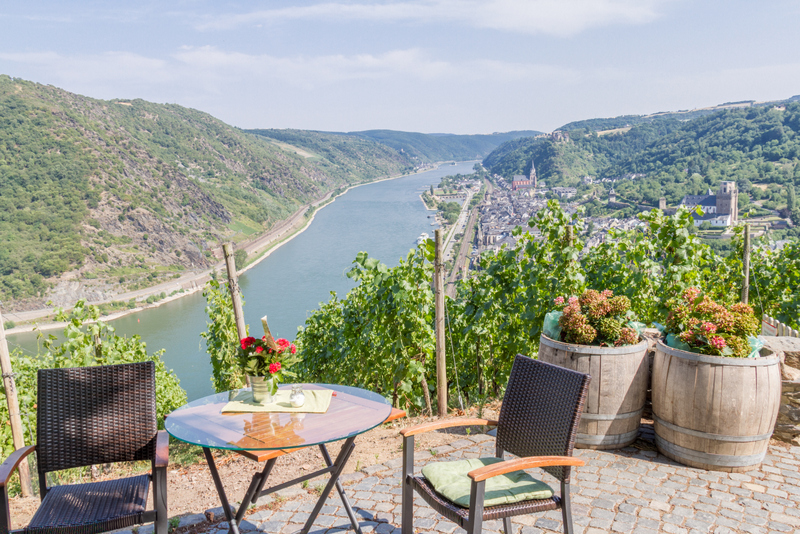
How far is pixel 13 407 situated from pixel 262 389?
7.05ft

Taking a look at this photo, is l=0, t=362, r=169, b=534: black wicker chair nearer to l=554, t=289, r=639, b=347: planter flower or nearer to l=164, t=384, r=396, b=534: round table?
l=164, t=384, r=396, b=534: round table

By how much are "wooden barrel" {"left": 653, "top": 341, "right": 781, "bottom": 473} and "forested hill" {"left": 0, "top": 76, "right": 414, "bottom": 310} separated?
45.0 meters

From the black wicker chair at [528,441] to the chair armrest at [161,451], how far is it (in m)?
0.86

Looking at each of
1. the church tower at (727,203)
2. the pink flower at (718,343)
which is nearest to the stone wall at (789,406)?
the pink flower at (718,343)

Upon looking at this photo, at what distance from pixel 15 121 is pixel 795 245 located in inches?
2864

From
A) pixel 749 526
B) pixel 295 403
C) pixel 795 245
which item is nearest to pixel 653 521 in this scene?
pixel 749 526

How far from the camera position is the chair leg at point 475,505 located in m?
1.63

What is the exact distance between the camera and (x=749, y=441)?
107 inches

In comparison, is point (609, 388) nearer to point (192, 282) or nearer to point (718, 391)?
point (718, 391)

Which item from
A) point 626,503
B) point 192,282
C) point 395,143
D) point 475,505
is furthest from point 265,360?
point 395,143

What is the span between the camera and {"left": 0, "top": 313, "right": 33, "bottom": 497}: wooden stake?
323 cm

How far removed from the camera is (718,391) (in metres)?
2.67

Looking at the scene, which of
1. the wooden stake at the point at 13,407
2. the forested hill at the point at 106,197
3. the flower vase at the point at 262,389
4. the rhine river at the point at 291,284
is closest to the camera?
the flower vase at the point at 262,389

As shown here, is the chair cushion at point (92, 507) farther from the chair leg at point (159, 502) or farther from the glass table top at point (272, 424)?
the glass table top at point (272, 424)
